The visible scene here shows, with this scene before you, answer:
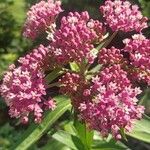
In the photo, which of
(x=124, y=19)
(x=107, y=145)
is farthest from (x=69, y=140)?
(x=124, y=19)

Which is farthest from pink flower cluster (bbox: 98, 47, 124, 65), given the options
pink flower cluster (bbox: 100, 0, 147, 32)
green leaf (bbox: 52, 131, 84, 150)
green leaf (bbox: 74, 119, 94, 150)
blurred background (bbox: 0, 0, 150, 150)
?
blurred background (bbox: 0, 0, 150, 150)

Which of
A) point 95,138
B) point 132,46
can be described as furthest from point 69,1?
point 132,46

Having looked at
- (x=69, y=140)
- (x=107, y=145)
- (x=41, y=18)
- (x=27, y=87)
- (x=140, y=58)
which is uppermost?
(x=41, y=18)

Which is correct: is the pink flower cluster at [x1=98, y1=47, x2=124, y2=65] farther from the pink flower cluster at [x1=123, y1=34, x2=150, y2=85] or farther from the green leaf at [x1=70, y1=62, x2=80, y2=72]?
the green leaf at [x1=70, y1=62, x2=80, y2=72]

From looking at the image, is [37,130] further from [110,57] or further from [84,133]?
[110,57]

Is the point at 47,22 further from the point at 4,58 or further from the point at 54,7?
the point at 4,58

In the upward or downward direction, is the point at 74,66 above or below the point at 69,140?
above

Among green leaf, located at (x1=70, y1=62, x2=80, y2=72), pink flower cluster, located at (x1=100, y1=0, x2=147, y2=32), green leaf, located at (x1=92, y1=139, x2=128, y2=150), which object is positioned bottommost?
green leaf, located at (x1=92, y1=139, x2=128, y2=150)

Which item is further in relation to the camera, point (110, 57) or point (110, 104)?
point (110, 57)
